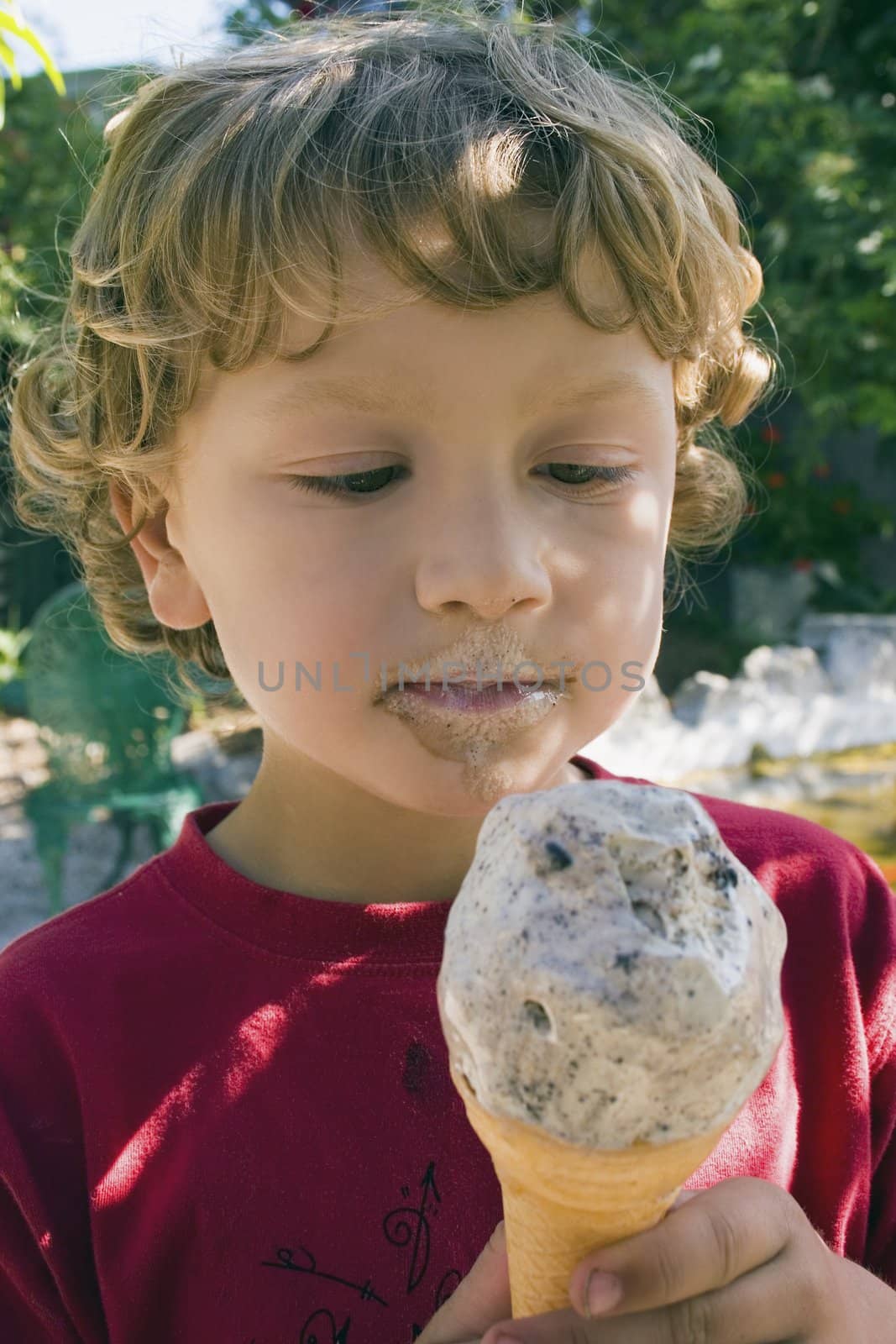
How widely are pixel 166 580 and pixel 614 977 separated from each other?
1.23m

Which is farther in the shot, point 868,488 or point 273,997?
point 868,488

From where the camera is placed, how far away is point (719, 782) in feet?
19.9

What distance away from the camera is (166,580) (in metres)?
1.84

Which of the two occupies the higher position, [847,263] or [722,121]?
[722,121]

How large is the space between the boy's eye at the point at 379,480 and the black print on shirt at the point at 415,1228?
855mm

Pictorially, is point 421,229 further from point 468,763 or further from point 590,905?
point 590,905

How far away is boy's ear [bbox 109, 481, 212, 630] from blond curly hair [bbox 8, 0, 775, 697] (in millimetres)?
52

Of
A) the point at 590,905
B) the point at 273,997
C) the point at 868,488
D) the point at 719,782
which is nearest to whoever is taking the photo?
the point at 590,905

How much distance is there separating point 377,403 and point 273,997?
0.79 metres

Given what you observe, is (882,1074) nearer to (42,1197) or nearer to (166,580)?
(42,1197)

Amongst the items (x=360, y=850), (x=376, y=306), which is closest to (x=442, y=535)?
(x=376, y=306)

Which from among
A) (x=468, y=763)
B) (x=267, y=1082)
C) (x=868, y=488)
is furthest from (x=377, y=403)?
(x=868, y=488)

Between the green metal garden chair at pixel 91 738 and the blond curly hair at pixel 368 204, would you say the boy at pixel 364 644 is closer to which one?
the blond curly hair at pixel 368 204

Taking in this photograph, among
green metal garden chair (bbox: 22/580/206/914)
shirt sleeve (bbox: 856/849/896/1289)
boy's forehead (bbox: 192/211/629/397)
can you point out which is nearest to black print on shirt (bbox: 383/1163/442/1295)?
shirt sleeve (bbox: 856/849/896/1289)
